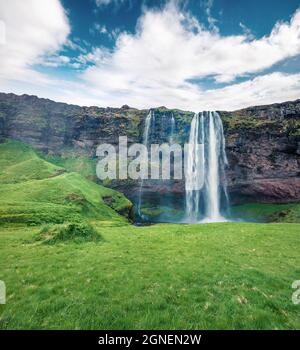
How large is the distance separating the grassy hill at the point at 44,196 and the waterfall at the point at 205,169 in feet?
82.1

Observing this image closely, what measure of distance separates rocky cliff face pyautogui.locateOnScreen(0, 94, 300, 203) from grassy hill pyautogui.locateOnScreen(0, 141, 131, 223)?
1469 centimetres

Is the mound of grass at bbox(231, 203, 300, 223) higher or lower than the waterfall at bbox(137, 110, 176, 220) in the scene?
lower

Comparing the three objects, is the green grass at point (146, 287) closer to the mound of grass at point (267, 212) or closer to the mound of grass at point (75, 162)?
Result: the mound of grass at point (267, 212)

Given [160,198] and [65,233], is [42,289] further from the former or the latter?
[160,198]

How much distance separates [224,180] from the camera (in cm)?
8294

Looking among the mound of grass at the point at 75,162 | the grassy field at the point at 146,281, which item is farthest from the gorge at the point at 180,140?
the grassy field at the point at 146,281

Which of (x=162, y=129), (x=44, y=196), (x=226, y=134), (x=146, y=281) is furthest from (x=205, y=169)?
(x=146, y=281)

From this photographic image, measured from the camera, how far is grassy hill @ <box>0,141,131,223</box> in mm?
33219

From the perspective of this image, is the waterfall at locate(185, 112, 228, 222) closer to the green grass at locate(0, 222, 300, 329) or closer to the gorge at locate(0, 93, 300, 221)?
the gorge at locate(0, 93, 300, 221)

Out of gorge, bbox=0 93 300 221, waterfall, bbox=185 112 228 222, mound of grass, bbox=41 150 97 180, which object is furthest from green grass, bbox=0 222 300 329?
mound of grass, bbox=41 150 97 180

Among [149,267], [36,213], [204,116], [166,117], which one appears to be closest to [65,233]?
[149,267]

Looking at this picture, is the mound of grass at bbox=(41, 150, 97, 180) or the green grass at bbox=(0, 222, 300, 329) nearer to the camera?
the green grass at bbox=(0, 222, 300, 329)

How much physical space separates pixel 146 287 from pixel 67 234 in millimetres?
12692

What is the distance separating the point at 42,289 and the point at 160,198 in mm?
80776
